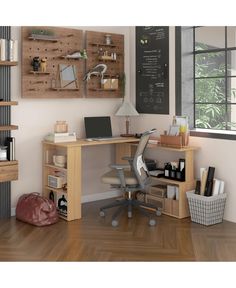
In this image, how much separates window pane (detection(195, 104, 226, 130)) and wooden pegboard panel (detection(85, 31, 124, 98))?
116 cm

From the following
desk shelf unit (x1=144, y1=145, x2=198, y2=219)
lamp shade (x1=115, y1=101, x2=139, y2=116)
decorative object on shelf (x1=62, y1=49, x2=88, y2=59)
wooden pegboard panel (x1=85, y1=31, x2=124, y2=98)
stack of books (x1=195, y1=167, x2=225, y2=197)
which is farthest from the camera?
lamp shade (x1=115, y1=101, x2=139, y2=116)

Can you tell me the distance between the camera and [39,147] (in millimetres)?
4969

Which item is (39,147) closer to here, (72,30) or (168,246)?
(72,30)

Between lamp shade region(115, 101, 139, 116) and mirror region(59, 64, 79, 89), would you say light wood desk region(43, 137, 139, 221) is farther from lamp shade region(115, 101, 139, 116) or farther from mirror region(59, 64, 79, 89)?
mirror region(59, 64, 79, 89)

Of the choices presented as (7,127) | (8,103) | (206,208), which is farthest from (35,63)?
(206,208)

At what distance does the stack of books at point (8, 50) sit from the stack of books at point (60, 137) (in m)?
0.97

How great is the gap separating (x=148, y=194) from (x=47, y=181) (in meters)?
1.30

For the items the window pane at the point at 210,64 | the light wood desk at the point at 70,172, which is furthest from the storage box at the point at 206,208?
the window pane at the point at 210,64

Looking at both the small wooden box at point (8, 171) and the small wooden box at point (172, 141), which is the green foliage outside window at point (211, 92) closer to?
the small wooden box at point (172, 141)

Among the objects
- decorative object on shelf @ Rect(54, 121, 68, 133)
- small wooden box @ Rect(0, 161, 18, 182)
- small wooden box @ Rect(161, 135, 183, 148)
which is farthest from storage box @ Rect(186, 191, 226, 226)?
small wooden box @ Rect(0, 161, 18, 182)

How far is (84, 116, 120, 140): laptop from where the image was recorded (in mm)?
5166

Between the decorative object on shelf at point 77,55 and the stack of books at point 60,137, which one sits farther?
the decorative object on shelf at point 77,55

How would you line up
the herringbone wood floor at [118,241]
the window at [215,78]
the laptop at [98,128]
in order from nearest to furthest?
the herringbone wood floor at [118,241]
the window at [215,78]
the laptop at [98,128]

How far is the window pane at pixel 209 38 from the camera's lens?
4.84 m
